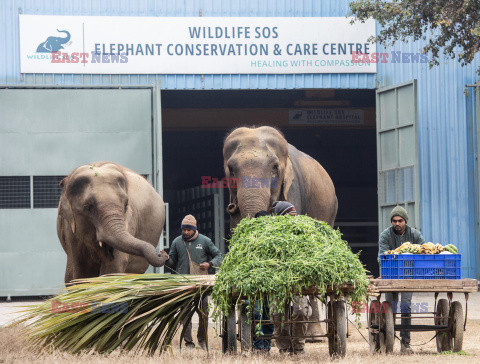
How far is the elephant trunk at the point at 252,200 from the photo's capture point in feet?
44.2

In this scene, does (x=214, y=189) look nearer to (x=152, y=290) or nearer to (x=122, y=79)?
(x=122, y=79)

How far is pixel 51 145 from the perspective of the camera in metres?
21.5

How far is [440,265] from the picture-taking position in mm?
10695

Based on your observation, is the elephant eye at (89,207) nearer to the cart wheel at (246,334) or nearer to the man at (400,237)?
the cart wheel at (246,334)

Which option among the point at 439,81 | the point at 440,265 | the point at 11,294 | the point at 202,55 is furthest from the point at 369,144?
the point at 440,265

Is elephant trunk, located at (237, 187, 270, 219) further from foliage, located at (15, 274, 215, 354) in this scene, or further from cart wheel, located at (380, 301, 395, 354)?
foliage, located at (15, 274, 215, 354)

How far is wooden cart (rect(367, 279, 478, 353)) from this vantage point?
410 inches

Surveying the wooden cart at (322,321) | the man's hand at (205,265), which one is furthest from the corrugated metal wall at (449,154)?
the wooden cart at (322,321)

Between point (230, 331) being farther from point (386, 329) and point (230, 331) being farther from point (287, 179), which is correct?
point (287, 179)

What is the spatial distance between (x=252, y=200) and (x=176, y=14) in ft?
29.8

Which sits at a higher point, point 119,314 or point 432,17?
point 432,17

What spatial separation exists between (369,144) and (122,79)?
13.3 meters

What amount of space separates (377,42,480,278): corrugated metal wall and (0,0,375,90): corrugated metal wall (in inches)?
58.7

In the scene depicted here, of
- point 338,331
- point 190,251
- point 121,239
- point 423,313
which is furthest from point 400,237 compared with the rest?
point 121,239
